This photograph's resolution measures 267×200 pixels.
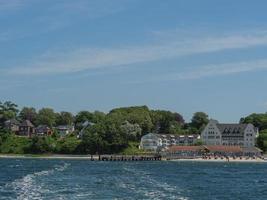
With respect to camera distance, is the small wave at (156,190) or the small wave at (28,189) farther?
the small wave at (156,190)

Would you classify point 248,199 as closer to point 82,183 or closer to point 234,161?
point 82,183

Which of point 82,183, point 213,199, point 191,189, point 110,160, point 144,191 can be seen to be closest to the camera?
point 213,199

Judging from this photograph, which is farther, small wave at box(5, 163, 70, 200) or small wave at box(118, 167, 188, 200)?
small wave at box(118, 167, 188, 200)

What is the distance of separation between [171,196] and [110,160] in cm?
13120

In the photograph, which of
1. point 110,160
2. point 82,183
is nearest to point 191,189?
point 82,183

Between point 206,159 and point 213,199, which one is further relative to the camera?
point 206,159

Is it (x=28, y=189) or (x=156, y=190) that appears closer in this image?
(x=28, y=189)

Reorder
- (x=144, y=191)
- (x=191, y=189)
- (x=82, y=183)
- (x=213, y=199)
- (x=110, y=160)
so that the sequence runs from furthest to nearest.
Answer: (x=110, y=160) → (x=82, y=183) → (x=191, y=189) → (x=144, y=191) → (x=213, y=199)

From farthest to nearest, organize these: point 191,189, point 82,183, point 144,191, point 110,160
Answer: point 110,160, point 82,183, point 191,189, point 144,191

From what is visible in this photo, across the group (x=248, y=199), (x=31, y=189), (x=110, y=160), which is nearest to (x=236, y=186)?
(x=248, y=199)

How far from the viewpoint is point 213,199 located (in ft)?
199

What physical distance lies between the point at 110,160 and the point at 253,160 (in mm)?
43313

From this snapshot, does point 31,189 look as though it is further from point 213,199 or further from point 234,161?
point 234,161

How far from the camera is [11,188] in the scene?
69375 millimetres
